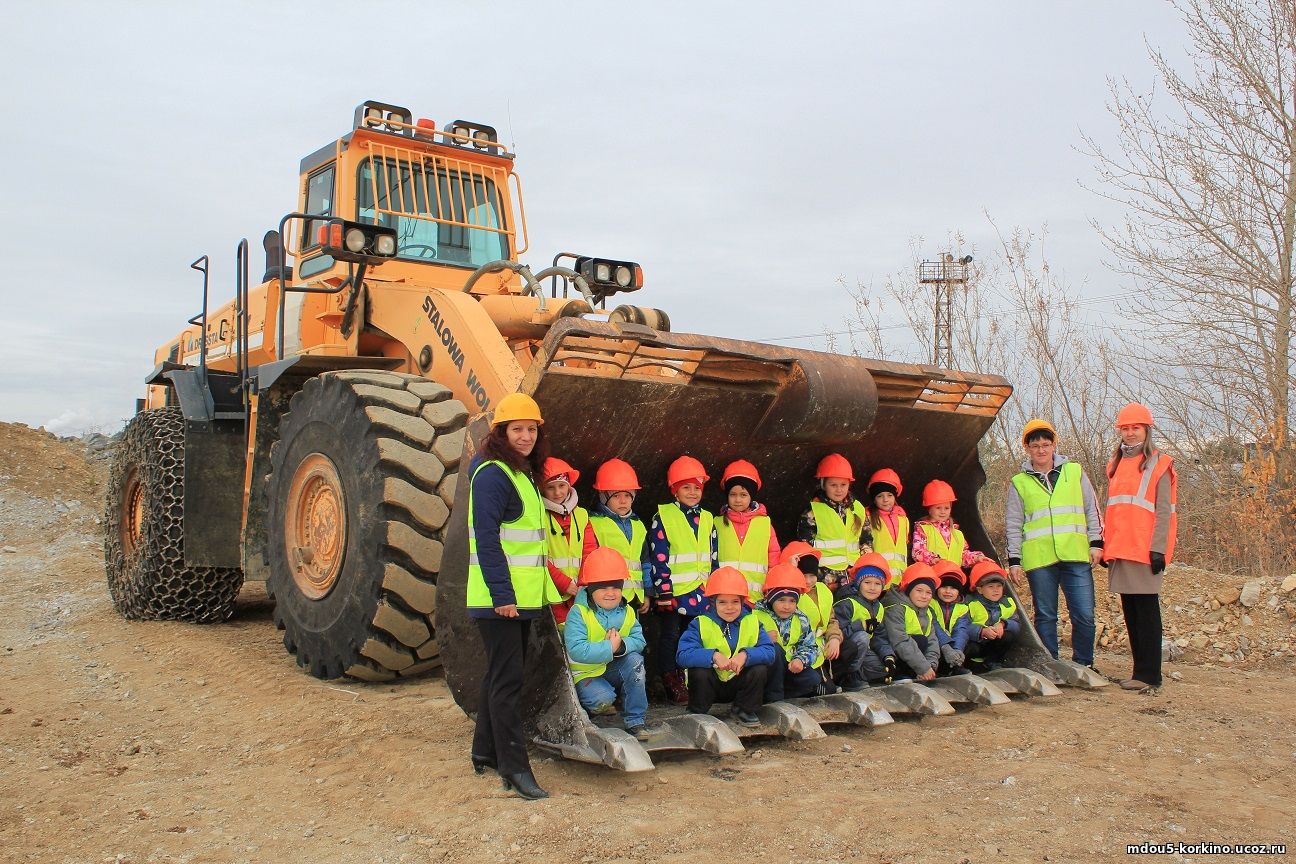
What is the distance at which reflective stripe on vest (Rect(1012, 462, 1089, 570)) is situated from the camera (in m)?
→ 6.85

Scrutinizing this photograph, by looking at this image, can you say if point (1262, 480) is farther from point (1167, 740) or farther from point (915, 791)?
point (915, 791)

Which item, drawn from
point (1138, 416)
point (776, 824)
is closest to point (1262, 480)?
point (1138, 416)

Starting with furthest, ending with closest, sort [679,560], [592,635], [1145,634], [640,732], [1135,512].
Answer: [1135,512] < [1145,634] < [679,560] < [592,635] < [640,732]

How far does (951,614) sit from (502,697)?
296 centimetres

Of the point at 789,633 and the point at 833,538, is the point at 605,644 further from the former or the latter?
the point at 833,538

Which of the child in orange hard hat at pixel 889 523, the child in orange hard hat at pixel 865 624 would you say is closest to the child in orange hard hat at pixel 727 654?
the child in orange hard hat at pixel 865 624

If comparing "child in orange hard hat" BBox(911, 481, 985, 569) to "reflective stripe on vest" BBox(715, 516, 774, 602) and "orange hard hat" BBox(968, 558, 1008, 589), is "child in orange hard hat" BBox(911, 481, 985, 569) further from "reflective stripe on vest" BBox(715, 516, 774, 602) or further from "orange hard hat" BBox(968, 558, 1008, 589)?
"reflective stripe on vest" BBox(715, 516, 774, 602)

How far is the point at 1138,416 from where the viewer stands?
684cm

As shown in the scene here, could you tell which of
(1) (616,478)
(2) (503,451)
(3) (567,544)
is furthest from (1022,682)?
(2) (503,451)

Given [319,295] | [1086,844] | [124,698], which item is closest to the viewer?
[1086,844]

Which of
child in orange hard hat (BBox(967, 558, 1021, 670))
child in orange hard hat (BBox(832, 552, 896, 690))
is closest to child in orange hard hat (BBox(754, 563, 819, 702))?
child in orange hard hat (BBox(832, 552, 896, 690))

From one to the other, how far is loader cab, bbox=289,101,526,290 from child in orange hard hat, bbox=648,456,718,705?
2.92 metres

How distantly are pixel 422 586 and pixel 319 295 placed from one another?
9.53 ft

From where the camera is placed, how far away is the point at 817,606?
572 centimetres
